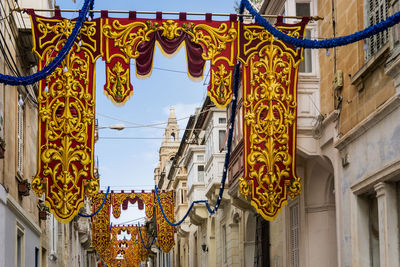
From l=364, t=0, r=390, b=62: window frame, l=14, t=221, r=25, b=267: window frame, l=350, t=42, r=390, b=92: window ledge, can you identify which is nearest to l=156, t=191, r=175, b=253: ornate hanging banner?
l=14, t=221, r=25, b=267: window frame

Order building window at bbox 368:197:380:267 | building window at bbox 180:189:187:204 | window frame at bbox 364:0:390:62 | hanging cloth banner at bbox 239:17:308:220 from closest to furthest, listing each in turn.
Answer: window frame at bbox 364:0:390:62
building window at bbox 368:197:380:267
hanging cloth banner at bbox 239:17:308:220
building window at bbox 180:189:187:204

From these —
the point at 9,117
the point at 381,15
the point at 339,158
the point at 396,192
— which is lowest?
the point at 396,192

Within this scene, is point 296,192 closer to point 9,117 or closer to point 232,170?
point 9,117

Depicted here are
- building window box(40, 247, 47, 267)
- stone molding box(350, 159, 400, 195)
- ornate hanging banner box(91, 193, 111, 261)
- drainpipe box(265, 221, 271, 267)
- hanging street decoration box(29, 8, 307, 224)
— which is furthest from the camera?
ornate hanging banner box(91, 193, 111, 261)

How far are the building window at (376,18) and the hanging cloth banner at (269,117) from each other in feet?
5.17

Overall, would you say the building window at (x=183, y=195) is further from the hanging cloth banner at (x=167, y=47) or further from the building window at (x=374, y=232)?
the building window at (x=374, y=232)

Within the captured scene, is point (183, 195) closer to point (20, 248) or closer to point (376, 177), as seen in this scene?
point (20, 248)

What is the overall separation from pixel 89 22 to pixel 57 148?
247 cm

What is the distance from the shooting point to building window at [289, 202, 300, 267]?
18406mm

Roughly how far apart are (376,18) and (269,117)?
275 centimetres

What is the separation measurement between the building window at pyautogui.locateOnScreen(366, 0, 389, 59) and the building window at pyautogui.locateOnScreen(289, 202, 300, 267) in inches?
238

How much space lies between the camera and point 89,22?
1438 centimetres

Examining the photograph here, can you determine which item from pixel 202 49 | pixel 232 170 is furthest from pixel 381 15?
pixel 232 170

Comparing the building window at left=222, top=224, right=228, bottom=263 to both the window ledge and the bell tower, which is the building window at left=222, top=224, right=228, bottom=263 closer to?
the window ledge
